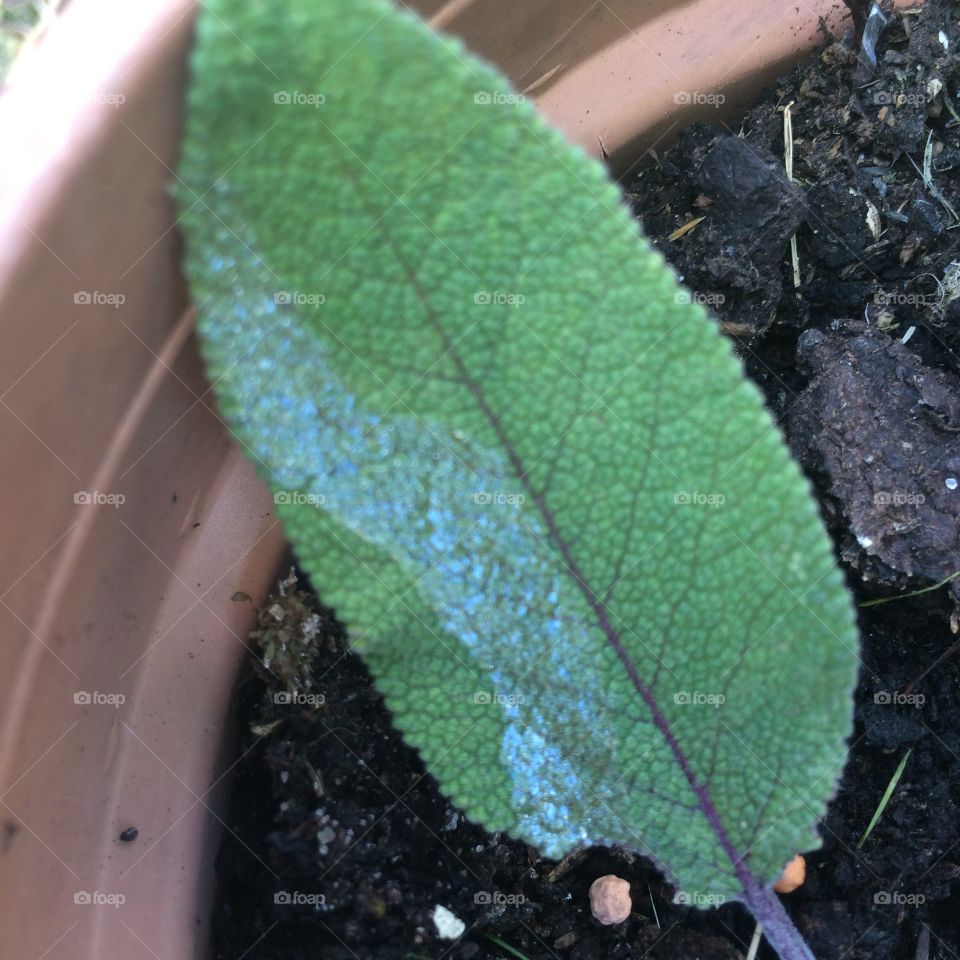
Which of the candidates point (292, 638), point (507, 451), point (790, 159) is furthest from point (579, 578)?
point (790, 159)

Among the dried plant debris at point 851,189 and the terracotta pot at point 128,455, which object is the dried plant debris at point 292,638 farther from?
the dried plant debris at point 851,189

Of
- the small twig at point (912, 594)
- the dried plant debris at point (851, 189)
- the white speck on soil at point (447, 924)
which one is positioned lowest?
the small twig at point (912, 594)

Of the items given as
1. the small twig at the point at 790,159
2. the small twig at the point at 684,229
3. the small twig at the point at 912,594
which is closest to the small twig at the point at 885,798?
the small twig at the point at 912,594

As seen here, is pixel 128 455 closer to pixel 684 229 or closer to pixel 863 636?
pixel 684 229

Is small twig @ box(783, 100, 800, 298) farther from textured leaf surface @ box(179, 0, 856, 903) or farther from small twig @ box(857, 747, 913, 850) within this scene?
small twig @ box(857, 747, 913, 850)

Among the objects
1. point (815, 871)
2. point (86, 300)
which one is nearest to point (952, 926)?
point (815, 871)

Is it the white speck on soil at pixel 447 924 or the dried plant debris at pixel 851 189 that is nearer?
the white speck on soil at pixel 447 924
